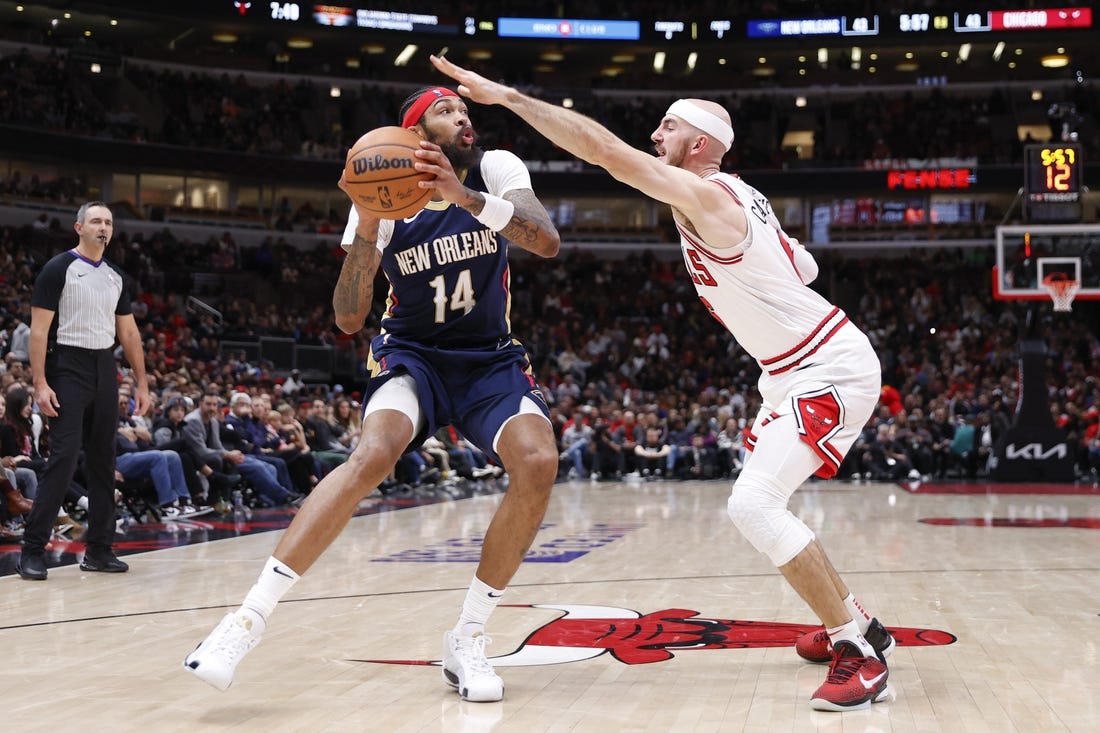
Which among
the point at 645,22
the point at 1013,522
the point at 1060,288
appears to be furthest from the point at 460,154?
the point at 645,22

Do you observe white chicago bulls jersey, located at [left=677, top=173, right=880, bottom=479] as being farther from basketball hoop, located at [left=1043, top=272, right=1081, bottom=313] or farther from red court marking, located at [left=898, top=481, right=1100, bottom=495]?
basketball hoop, located at [left=1043, top=272, right=1081, bottom=313]

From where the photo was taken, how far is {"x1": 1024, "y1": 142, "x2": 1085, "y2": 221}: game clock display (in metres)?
18.6

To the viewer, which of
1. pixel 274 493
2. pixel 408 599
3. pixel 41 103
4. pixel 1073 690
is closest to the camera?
pixel 1073 690

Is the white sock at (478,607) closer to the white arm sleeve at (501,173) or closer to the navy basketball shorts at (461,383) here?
the navy basketball shorts at (461,383)

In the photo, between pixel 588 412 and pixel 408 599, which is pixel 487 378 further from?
pixel 588 412

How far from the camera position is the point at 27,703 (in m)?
3.60

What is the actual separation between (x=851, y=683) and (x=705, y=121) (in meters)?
1.99

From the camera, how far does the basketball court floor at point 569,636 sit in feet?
11.6

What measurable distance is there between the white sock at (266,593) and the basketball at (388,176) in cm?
116

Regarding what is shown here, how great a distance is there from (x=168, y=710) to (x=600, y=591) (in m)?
2.89

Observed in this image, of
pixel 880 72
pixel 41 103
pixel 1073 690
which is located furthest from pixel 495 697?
pixel 880 72

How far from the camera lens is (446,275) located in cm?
425

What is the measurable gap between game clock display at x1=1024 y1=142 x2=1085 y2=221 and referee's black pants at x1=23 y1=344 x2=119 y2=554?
15790 millimetres

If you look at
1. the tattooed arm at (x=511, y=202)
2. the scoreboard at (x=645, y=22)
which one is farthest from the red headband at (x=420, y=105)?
the scoreboard at (x=645, y=22)
